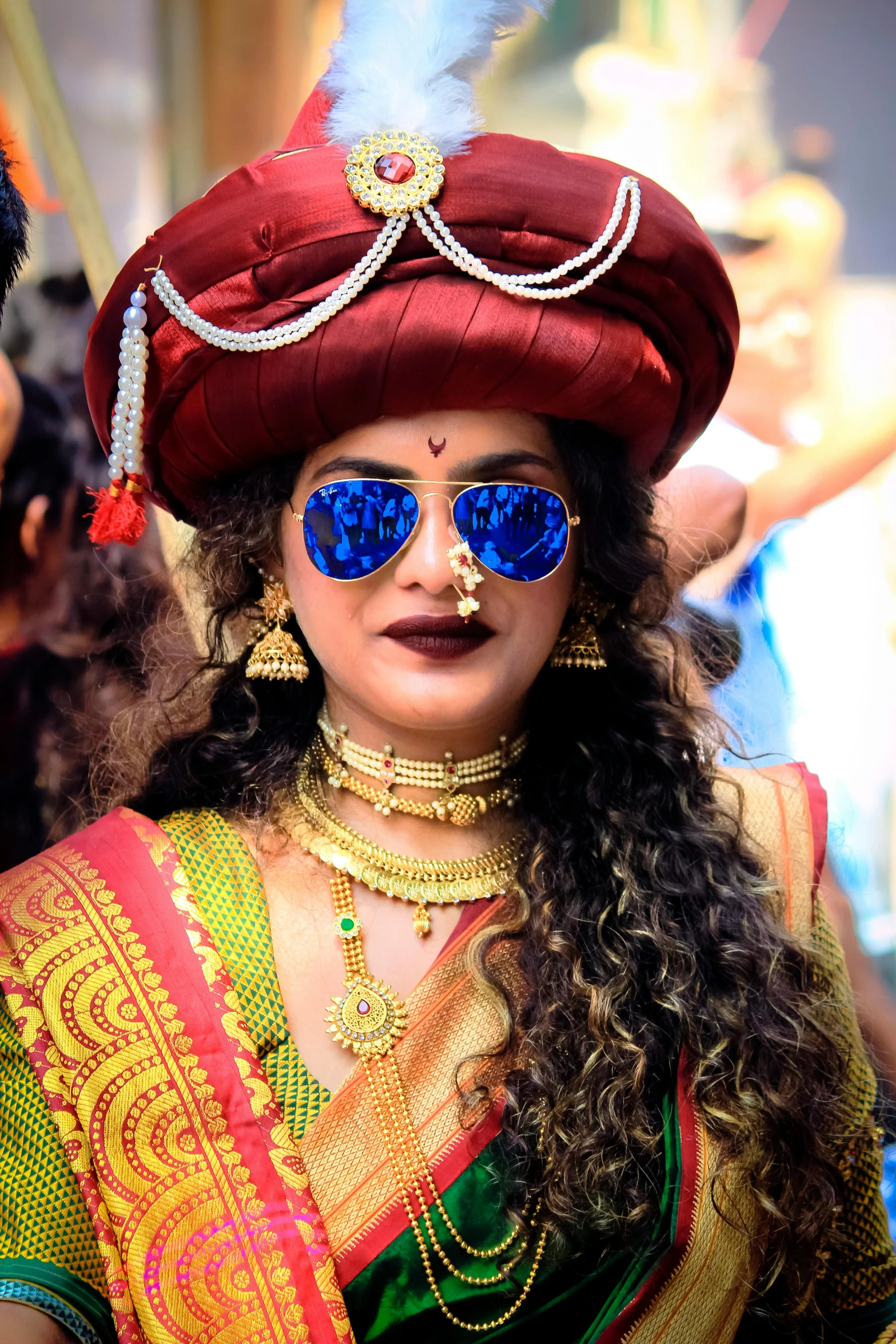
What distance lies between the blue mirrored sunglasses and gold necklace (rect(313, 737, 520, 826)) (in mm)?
283

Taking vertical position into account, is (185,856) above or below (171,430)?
below

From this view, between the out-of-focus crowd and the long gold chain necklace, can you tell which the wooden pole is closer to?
the out-of-focus crowd

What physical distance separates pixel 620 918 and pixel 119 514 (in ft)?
2.43

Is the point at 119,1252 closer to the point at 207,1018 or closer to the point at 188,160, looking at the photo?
the point at 207,1018

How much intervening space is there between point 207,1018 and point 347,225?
32.3 inches

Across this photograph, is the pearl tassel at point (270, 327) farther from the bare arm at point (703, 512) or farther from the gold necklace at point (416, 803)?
the bare arm at point (703, 512)

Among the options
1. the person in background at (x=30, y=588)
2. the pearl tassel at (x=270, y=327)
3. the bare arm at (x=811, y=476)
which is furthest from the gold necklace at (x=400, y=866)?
the bare arm at (x=811, y=476)

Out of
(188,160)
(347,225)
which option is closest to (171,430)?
(347,225)

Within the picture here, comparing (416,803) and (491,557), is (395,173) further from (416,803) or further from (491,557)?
(416,803)

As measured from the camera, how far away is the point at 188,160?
7.76 ft

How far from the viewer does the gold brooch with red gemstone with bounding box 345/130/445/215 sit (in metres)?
1.16

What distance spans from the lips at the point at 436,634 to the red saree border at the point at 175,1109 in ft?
1.23

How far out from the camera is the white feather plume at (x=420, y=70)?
1.19 m

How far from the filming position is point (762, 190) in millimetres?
2305
